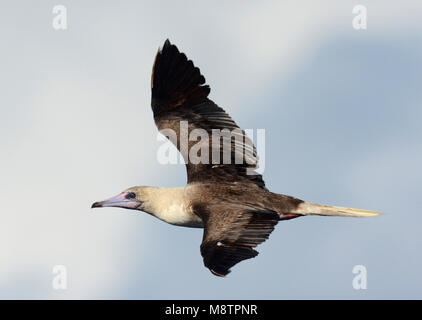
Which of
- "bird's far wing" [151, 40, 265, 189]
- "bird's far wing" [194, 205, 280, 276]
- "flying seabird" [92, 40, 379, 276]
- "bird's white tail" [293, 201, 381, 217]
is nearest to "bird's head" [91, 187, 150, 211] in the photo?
"flying seabird" [92, 40, 379, 276]

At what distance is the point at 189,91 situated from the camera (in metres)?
15.1

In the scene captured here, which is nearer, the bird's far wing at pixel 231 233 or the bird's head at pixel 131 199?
the bird's far wing at pixel 231 233

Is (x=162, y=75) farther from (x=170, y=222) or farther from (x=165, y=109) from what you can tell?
(x=170, y=222)

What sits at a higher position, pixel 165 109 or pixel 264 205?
pixel 165 109

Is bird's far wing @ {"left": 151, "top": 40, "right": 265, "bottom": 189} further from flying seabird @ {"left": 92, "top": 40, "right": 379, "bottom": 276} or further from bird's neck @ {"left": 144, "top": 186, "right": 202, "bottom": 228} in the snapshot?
bird's neck @ {"left": 144, "top": 186, "right": 202, "bottom": 228}

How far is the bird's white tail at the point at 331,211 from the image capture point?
14.6 meters

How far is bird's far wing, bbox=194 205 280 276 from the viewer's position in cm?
1273

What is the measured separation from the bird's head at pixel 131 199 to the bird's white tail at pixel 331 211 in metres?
2.57

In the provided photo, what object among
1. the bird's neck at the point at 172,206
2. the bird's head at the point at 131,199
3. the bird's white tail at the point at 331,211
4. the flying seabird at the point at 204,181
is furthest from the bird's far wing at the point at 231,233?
the bird's head at the point at 131,199

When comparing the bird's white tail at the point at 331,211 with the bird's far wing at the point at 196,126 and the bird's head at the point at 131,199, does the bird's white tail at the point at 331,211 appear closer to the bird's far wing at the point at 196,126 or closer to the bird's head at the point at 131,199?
the bird's far wing at the point at 196,126

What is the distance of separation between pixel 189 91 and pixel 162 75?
58 cm

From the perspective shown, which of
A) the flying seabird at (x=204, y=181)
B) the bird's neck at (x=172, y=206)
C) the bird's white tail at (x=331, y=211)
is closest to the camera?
the flying seabird at (x=204, y=181)

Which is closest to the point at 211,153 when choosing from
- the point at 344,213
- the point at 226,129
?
the point at 226,129

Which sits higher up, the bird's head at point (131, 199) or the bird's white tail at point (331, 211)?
the bird's head at point (131, 199)
